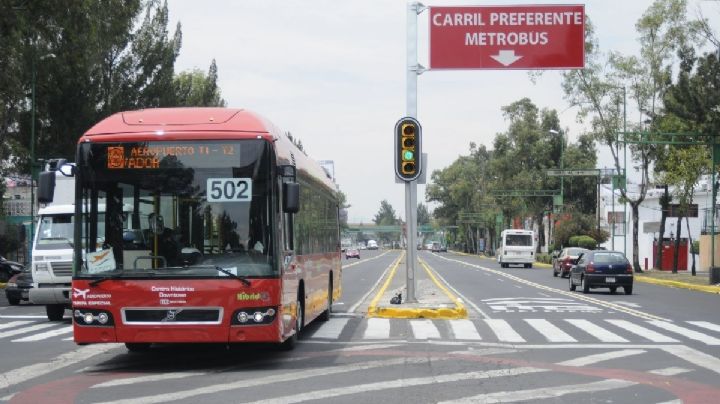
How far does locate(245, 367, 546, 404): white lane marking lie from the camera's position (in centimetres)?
1032

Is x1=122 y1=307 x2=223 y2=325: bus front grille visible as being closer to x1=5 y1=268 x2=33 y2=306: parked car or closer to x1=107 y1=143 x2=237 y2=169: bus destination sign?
x1=107 y1=143 x2=237 y2=169: bus destination sign

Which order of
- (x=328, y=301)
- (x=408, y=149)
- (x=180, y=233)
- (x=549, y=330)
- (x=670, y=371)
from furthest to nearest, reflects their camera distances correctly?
(x=408, y=149) → (x=328, y=301) → (x=549, y=330) → (x=670, y=371) → (x=180, y=233)

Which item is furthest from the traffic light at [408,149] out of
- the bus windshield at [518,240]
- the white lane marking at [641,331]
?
the bus windshield at [518,240]

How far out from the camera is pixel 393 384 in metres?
11.3

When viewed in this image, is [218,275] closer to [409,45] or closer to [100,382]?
[100,382]

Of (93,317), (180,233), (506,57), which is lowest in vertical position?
(93,317)

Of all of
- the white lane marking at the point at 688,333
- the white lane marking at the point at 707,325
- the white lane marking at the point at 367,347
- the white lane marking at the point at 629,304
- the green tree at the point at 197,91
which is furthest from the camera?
the green tree at the point at 197,91

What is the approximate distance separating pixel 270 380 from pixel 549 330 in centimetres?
847

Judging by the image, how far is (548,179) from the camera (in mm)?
81000

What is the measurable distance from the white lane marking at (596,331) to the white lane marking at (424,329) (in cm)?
294

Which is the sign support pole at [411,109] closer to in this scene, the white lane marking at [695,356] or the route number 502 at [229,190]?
the white lane marking at [695,356]

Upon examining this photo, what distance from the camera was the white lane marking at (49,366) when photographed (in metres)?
12.0

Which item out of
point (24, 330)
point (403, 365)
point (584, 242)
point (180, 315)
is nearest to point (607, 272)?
point (24, 330)

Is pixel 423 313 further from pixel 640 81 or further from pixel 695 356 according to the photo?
pixel 640 81
